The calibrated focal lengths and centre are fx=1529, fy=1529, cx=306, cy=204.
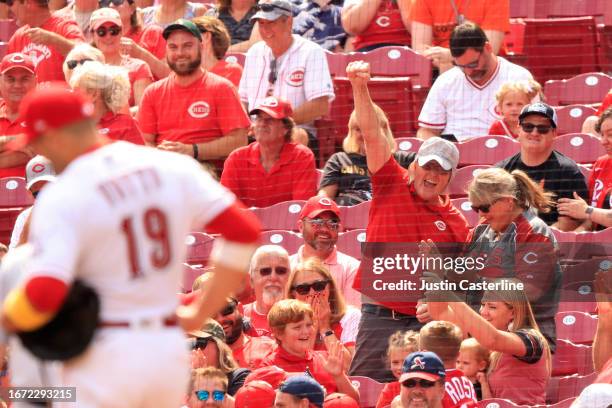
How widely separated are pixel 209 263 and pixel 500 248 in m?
1.72

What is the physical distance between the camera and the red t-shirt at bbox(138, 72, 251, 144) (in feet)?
27.6

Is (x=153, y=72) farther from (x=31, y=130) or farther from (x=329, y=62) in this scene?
(x=31, y=130)

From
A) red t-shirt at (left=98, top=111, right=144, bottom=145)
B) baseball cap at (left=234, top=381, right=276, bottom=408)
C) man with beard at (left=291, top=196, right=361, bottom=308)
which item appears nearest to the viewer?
baseball cap at (left=234, top=381, right=276, bottom=408)

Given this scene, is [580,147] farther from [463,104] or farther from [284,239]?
[284,239]

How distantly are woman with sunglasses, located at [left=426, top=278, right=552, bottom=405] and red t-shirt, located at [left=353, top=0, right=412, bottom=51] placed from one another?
11.5 feet

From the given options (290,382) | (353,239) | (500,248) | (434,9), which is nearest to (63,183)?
(290,382)

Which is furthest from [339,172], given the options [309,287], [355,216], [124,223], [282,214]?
[124,223]

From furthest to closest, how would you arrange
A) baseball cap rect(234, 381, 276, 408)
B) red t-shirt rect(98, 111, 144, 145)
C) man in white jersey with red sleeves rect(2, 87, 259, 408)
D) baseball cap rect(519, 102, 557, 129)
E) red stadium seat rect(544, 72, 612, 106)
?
red stadium seat rect(544, 72, 612, 106) < red t-shirt rect(98, 111, 144, 145) < baseball cap rect(519, 102, 557, 129) < baseball cap rect(234, 381, 276, 408) < man in white jersey with red sleeves rect(2, 87, 259, 408)

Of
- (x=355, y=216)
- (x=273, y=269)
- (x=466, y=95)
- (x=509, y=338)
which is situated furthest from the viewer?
(x=466, y=95)

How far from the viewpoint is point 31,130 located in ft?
12.3

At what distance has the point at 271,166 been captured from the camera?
26.1 ft

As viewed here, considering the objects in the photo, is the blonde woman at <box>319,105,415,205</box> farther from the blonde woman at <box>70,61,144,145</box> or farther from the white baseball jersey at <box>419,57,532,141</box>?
the blonde woman at <box>70,61,144,145</box>

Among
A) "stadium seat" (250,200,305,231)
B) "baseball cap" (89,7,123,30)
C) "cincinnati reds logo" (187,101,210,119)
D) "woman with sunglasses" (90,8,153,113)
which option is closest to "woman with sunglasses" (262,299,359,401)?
"stadium seat" (250,200,305,231)

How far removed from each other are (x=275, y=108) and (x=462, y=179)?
102 cm
